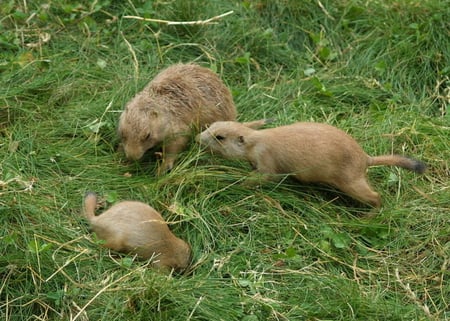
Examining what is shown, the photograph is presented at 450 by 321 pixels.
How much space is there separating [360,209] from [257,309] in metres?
1.32

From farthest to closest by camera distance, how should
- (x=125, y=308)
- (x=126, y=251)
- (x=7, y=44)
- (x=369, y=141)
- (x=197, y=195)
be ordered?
(x=7, y=44)
(x=369, y=141)
(x=197, y=195)
(x=126, y=251)
(x=125, y=308)

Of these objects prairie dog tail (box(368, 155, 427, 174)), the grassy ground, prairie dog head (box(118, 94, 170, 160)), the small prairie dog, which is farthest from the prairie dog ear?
the small prairie dog

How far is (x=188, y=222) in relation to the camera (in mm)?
5570

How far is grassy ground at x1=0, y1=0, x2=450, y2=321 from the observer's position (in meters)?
4.91

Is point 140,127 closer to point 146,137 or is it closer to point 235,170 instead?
point 146,137

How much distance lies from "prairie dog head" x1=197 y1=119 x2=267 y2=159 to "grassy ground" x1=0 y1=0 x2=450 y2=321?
10 cm

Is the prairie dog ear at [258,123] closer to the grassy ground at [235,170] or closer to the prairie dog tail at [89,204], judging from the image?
the grassy ground at [235,170]

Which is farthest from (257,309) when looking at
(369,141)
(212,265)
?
(369,141)

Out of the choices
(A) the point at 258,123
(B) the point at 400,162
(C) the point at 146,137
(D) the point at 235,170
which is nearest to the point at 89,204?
(C) the point at 146,137

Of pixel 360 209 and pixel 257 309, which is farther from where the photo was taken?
pixel 360 209

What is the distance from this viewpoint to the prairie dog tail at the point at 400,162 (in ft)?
19.1

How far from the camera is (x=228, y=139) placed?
600cm

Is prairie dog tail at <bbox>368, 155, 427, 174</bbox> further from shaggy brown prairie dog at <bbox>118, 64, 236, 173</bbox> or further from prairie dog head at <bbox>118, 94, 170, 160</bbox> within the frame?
prairie dog head at <bbox>118, 94, 170, 160</bbox>

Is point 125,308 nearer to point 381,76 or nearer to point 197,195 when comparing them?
point 197,195
